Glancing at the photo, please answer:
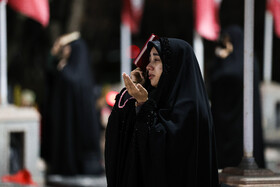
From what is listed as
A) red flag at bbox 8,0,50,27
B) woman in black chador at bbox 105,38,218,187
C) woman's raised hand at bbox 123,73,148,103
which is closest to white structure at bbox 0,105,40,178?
red flag at bbox 8,0,50,27

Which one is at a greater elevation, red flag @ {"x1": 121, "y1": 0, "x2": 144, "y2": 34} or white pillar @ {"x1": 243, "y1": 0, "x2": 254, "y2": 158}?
red flag @ {"x1": 121, "y1": 0, "x2": 144, "y2": 34}

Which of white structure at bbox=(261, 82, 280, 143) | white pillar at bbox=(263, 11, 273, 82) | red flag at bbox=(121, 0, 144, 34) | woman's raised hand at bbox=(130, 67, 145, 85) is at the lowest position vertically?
white structure at bbox=(261, 82, 280, 143)

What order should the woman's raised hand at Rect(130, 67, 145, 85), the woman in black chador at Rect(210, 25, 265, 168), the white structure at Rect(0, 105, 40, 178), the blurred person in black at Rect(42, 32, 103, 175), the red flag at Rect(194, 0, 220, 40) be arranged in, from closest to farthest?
the woman's raised hand at Rect(130, 67, 145, 85)
the woman in black chador at Rect(210, 25, 265, 168)
the white structure at Rect(0, 105, 40, 178)
the blurred person in black at Rect(42, 32, 103, 175)
the red flag at Rect(194, 0, 220, 40)

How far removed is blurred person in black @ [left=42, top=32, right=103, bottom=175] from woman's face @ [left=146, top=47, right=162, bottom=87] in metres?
5.27

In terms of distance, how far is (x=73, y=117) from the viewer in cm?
892

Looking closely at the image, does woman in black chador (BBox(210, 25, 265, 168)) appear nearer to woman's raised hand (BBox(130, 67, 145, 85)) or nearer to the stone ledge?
the stone ledge

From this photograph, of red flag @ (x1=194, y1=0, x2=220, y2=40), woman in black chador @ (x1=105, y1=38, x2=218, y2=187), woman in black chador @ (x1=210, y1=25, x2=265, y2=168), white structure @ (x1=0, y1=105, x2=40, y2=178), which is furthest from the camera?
red flag @ (x1=194, y1=0, x2=220, y2=40)

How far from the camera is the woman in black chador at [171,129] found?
3498 millimetres

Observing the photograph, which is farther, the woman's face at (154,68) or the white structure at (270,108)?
the white structure at (270,108)

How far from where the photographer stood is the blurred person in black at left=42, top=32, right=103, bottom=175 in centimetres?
887

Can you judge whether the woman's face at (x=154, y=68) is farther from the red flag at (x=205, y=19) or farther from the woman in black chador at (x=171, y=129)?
the red flag at (x=205, y=19)

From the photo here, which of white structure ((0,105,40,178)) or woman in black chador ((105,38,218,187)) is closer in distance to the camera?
woman in black chador ((105,38,218,187))

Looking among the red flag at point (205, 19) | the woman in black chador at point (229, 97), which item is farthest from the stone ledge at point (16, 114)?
the red flag at point (205, 19)

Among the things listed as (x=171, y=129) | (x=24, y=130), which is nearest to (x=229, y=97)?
(x=24, y=130)
